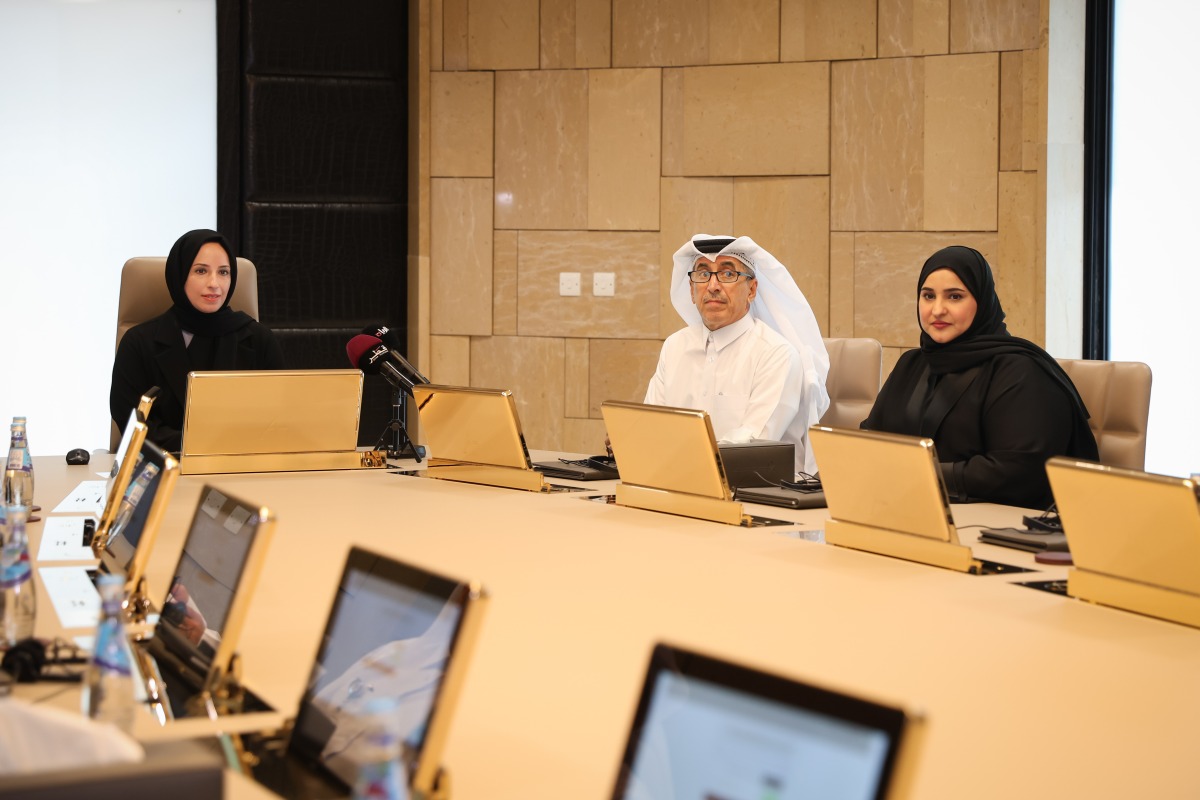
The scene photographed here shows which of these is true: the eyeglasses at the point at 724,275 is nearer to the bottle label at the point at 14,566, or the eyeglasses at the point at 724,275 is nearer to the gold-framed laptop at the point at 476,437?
the gold-framed laptop at the point at 476,437

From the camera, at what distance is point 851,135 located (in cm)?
545

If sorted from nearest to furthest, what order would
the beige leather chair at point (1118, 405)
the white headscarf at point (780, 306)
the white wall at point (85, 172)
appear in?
1. the beige leather chair at point (1118, 405)
2. the white headscarf at point (780, 306)
3. the white wall at point (85, 172)

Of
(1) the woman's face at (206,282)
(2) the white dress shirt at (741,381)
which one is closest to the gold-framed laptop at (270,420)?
(1) the woman's face at (206,282)

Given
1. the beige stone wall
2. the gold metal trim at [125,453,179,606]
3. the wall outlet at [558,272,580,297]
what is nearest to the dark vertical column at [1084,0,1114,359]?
the beige stone wall

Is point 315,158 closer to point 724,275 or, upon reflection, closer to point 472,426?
point 724,275

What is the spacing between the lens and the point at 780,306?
166 inches

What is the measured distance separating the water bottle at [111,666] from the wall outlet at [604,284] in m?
4.54

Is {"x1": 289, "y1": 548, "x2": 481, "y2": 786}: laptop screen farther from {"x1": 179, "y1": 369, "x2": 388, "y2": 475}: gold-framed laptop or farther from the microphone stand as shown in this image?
the microphone stand

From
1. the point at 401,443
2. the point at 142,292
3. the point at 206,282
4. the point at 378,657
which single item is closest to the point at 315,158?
the point at 142,292

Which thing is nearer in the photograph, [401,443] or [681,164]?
[401,443]

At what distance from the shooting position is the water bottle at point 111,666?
125 centimetres

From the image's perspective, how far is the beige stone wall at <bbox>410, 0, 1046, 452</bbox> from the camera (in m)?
5.26

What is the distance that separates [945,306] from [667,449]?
1052mm

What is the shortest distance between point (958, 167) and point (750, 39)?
1.07 m
